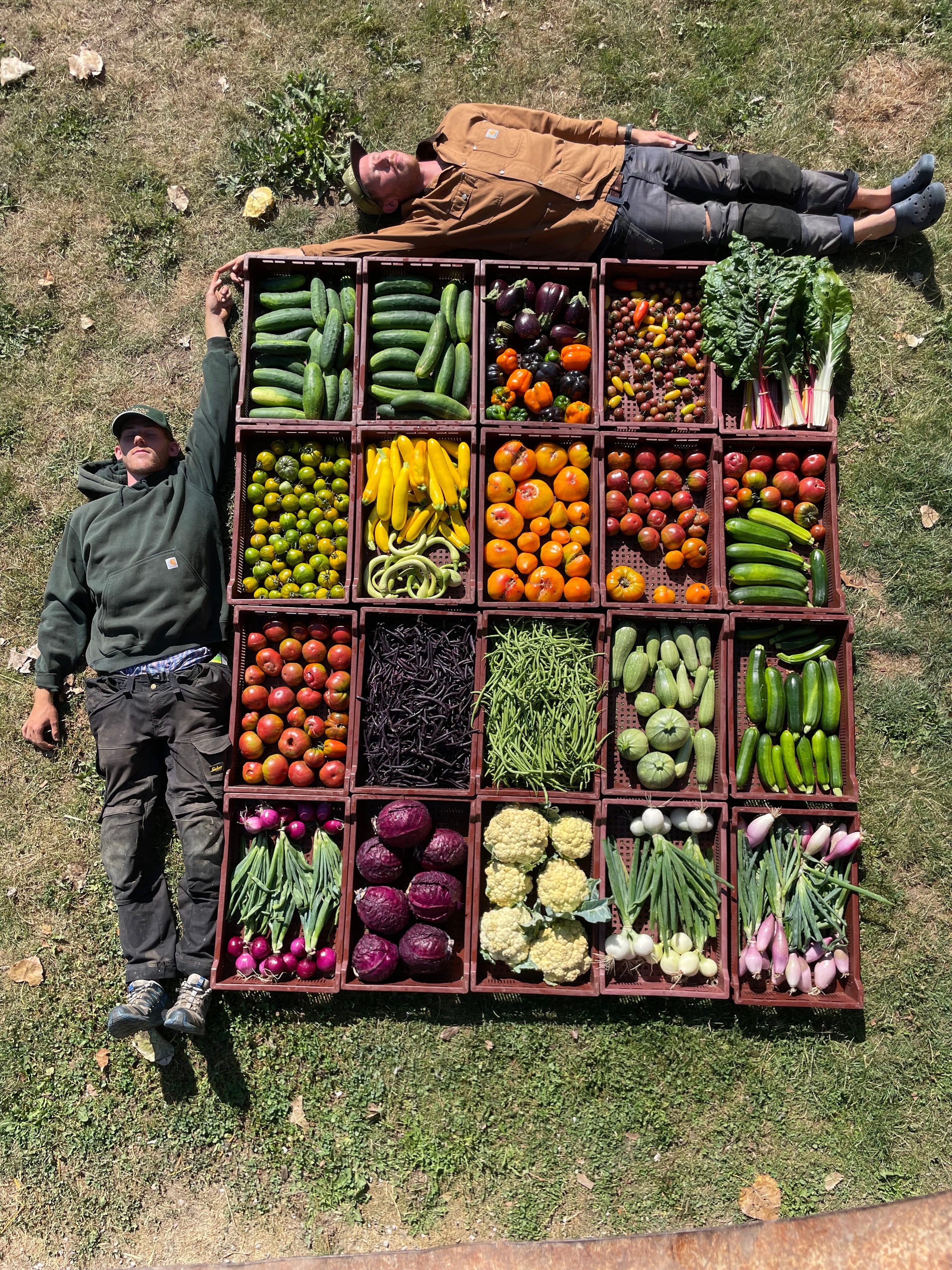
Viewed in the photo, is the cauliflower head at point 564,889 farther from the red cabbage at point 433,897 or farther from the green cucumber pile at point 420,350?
the green cucumber pile at point 420,350

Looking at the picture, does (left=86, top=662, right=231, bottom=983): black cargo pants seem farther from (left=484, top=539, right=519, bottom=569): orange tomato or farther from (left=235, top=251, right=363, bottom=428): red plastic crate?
(left=484, top=539, right=519, bottom=569): orange tomato

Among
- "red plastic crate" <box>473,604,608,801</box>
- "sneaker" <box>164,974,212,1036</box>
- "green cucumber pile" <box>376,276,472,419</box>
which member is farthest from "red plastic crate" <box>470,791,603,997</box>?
"green cucumber pile" <box>376,276,472,419</box>

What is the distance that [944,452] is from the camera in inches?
242

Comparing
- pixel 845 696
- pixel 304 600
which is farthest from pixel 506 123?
pixel 845 696

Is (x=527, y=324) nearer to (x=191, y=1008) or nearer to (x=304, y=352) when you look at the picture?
(x=304, y=352)

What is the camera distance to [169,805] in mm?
5824

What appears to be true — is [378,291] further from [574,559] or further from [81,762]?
[81,762]

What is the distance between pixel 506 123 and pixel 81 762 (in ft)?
19.4

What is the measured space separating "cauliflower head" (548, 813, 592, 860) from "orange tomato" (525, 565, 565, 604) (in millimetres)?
1548

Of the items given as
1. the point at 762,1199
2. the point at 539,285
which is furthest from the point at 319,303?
the point at 762,1199

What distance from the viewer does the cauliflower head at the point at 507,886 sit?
5.43m

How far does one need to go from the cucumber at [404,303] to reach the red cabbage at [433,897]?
4113mm

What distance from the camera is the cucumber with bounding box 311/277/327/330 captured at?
585 centimetres

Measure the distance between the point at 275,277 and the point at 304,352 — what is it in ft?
2.07
